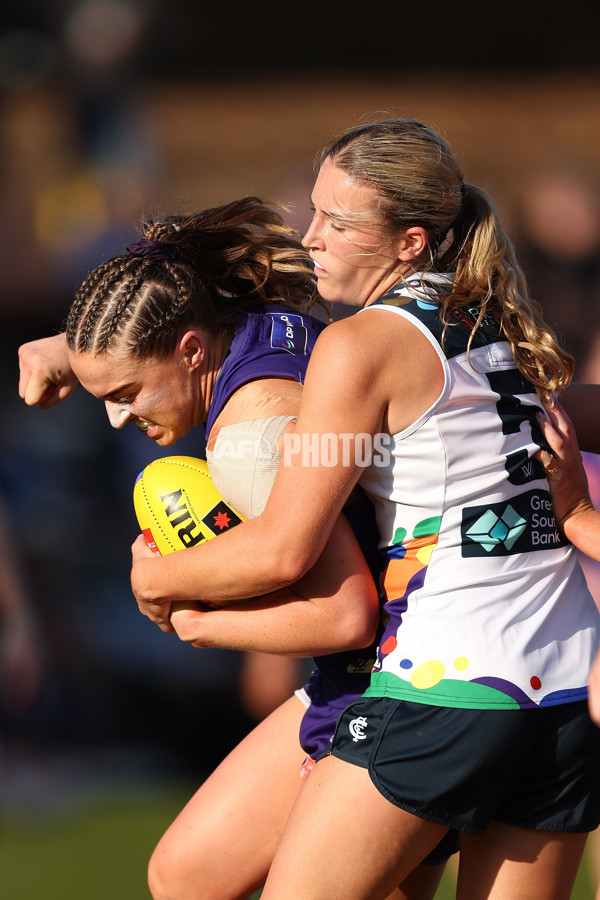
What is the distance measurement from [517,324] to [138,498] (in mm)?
945

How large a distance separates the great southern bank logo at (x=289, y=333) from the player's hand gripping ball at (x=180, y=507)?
340 millimetres

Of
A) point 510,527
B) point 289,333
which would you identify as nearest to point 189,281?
point 289,333

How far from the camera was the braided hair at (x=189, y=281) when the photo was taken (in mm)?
2303

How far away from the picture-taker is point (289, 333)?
7.68ft

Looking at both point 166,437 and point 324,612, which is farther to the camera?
point 166,437

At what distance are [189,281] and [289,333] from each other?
0.27 m

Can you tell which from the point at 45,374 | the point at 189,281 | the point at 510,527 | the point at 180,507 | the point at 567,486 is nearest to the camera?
the point at 510,527

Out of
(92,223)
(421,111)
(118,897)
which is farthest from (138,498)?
(421,111)

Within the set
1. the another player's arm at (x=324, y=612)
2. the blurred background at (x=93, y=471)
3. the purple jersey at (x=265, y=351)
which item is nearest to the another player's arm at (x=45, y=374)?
the blurred background at (x=93, y=471)

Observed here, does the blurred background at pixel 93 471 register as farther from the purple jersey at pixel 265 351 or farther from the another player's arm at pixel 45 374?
the purple jersey at pixel 265 351

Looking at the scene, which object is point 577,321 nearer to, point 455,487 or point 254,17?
point 455,487

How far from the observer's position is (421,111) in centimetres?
880

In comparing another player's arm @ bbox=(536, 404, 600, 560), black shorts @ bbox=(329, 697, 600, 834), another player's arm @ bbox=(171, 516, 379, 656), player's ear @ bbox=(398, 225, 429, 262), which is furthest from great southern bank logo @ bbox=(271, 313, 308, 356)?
black shorts @ bbox=(329, 697, 600, 834)

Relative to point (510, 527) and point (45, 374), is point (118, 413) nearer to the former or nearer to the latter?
point (45, 374)
